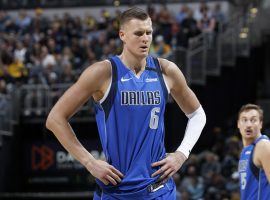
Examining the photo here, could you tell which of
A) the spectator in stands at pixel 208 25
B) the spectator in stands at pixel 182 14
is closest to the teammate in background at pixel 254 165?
the spectator in stands at pixel 208 25

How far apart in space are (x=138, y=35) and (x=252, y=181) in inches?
104

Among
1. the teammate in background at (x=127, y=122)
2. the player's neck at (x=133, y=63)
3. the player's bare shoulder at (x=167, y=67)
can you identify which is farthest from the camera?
the player's bare shoulder at (x=167, y=67)

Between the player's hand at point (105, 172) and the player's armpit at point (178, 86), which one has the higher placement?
the player's armpit at point (178, 86)

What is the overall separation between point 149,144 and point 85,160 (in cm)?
49

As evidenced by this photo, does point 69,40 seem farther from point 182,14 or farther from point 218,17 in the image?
point 218,17

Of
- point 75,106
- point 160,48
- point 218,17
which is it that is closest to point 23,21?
point 160,48

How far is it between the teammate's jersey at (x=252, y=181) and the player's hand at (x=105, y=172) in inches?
94.9

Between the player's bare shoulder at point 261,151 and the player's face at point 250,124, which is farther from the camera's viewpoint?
the player's face at point 250,124

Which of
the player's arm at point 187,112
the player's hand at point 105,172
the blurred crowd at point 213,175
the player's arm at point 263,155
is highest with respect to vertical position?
the player's arm at point 187,112

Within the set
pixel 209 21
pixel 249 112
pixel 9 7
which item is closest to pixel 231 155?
pixel 209 21

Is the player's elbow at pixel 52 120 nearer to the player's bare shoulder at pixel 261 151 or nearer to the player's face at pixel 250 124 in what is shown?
Result: the player's bare shoulder at pixel 261 151

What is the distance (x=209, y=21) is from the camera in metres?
21.9

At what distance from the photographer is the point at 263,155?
24.5 ft

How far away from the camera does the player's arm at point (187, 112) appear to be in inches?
222
